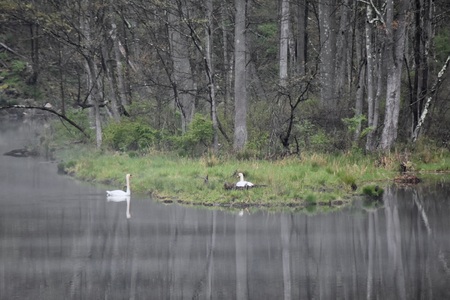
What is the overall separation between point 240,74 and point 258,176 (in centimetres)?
766

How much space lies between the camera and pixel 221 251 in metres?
18.1

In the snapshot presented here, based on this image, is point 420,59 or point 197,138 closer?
point 197,138

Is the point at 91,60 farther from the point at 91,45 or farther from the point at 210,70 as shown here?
the point at 210,70

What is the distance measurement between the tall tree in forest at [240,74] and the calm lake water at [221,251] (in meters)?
6.89

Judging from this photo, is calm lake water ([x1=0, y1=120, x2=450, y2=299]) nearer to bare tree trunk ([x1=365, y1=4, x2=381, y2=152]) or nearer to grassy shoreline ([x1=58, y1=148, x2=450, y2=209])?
grassy shoreline ([x1=58, y1=148, x2=450, y2=209])

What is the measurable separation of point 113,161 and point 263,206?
1037cm

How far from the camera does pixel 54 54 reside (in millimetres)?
47156

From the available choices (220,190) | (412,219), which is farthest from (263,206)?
(412,219)

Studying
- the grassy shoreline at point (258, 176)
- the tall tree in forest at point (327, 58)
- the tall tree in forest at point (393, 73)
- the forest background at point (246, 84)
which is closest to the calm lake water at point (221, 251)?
the grassy shoreline at point (258, 176)

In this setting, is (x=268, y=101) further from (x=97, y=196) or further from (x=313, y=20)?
(x=313, y=20)

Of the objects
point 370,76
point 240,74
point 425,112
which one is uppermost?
point 240,74

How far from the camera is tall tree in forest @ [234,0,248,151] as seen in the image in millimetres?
31562

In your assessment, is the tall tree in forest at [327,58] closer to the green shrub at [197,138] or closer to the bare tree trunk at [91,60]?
the green shrub at [197,138]

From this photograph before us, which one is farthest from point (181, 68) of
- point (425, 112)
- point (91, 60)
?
point (425, 112)
